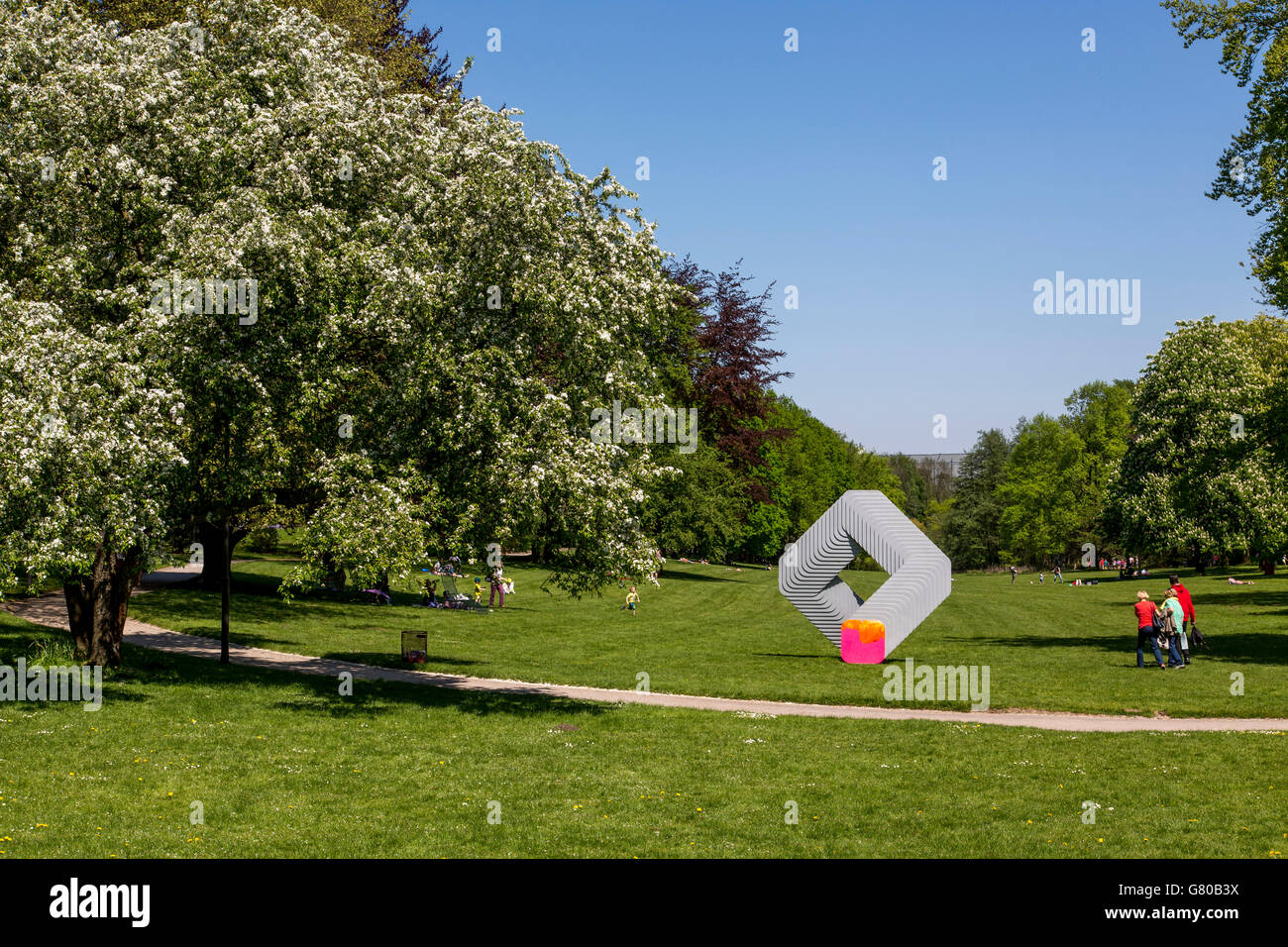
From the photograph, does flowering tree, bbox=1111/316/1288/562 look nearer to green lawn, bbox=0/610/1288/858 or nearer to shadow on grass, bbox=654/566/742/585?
shadow on grass, bbox=654/566/742/585

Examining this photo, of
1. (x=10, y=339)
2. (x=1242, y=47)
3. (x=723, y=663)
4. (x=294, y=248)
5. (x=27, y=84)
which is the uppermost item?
(x=1242, y=47)

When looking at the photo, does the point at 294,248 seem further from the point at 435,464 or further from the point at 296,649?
the point at 296,649

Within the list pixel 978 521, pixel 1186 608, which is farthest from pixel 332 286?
pixel 978 521

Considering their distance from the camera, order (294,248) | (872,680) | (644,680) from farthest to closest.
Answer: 1. (872,680)
2. (644,680)
3. (294,248)

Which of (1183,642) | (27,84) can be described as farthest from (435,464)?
(1183,642)

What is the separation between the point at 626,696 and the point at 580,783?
7288 mm

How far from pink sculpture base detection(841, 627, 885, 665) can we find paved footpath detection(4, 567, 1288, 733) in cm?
862

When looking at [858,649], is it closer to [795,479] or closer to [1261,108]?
[1261,108]

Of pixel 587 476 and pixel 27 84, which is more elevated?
pixel 27 84

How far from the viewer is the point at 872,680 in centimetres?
2461
